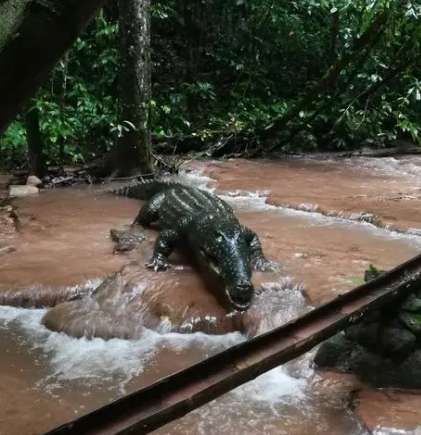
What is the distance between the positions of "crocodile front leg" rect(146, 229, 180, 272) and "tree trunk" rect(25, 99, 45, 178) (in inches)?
150

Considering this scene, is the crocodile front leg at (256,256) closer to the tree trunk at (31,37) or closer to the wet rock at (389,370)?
the wet rock at (389,370)

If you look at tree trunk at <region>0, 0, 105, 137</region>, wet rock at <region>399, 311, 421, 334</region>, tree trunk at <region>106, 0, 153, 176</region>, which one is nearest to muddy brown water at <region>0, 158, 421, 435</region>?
wet rock at <region>399, 311, 421, 334</region>

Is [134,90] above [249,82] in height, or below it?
below

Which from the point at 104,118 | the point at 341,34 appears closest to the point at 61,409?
the point at 104,118

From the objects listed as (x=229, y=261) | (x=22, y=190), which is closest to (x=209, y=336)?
(x=229, y=261)

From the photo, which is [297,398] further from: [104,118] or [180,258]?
[104,118]

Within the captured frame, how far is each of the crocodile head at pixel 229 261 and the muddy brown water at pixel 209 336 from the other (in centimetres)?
19

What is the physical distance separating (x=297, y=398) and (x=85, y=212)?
168 inches

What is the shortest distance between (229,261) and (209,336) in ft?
2.00

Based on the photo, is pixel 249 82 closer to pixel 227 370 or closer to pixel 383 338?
pixel 383 338

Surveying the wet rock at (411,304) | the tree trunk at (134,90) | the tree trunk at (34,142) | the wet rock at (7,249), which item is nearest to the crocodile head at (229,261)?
the wet rock at (411,304)

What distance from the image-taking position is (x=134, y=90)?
27.4 ft

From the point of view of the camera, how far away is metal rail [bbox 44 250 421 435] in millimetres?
1664

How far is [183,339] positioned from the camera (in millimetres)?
3805
